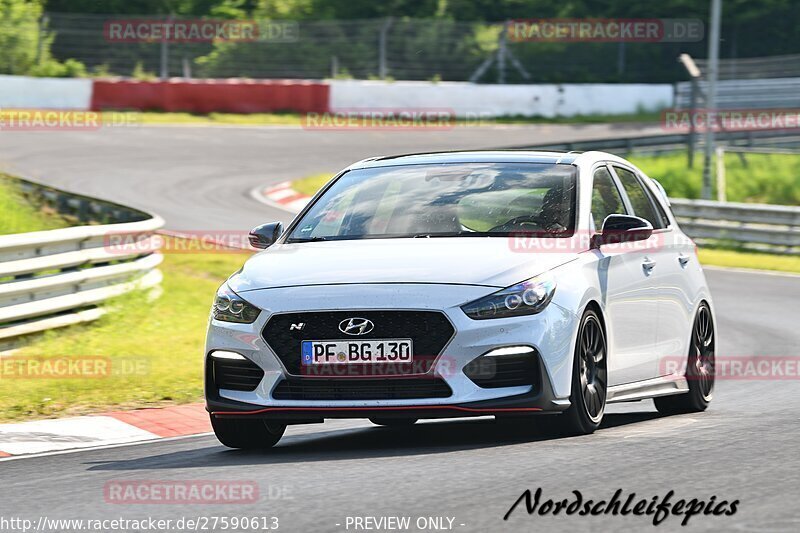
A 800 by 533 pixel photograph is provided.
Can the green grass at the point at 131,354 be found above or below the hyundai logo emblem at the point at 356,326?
below

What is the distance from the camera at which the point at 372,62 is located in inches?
1721

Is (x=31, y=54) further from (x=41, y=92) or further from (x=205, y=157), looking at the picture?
(x=205, y=157)

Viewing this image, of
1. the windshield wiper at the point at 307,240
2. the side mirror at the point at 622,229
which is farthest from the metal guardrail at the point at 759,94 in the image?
the windshield wiper at the point at 307,240

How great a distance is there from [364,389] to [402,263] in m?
0.68

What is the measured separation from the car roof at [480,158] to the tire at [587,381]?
4.09 ft

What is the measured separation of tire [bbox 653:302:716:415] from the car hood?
2146 mm

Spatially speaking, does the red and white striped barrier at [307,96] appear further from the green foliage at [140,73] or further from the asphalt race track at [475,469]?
the asphalt race track at [475,469]

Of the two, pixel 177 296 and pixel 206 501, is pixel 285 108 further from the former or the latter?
pixel 206 501

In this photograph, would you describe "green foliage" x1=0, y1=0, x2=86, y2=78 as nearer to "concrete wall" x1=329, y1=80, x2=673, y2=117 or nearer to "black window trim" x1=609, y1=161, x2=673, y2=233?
"concrete wall" x1=329, y1=80, x2=673, y2=117

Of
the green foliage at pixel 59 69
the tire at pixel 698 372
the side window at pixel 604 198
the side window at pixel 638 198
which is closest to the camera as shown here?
the side window at pixel 604 198

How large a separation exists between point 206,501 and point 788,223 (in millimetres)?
21888

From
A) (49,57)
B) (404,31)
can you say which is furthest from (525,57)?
(49,57)

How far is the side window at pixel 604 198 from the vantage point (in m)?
8.61

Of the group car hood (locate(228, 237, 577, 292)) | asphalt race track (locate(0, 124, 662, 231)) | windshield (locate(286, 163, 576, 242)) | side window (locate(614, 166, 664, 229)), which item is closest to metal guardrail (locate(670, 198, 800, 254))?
asphalt race track (locate(0, 124, 662, 231))
